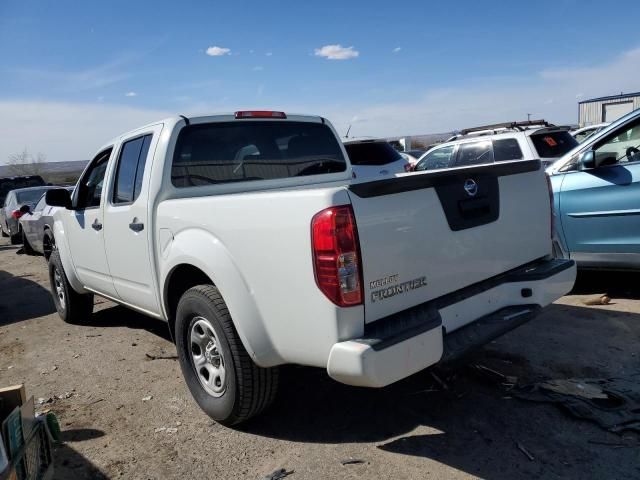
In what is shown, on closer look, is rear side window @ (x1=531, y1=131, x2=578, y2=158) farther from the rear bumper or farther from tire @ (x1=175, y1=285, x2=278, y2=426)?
tire @ (x1=175, y1=285, x2=278, y2=426)

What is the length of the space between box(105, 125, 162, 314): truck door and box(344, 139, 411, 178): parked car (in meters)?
6.16

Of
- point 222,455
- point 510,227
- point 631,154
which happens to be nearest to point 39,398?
point 222,455

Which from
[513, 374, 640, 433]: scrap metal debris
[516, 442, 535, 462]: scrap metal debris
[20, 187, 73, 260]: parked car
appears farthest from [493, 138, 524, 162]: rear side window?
[20, 187, 73, 260]: parked car

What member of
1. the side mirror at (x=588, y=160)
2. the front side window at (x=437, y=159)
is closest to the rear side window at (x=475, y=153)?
the front side window at (x=437, y=159)

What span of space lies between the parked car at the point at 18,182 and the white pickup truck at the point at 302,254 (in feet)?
46.8

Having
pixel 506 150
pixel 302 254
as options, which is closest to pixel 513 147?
pixel 506 150

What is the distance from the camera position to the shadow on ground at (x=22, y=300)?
257 inches

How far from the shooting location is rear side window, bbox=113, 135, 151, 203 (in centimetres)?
393

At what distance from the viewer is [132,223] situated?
3848 millimetres

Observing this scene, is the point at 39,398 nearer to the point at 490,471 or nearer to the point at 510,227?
the point at 490,471

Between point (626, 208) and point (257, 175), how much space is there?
334 cm

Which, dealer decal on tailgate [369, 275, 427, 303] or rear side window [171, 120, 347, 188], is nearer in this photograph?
dealer decal on tailgate [369, 275, 427, 303]

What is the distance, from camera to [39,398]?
13.0 feet

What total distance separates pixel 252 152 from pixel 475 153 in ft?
16.5
